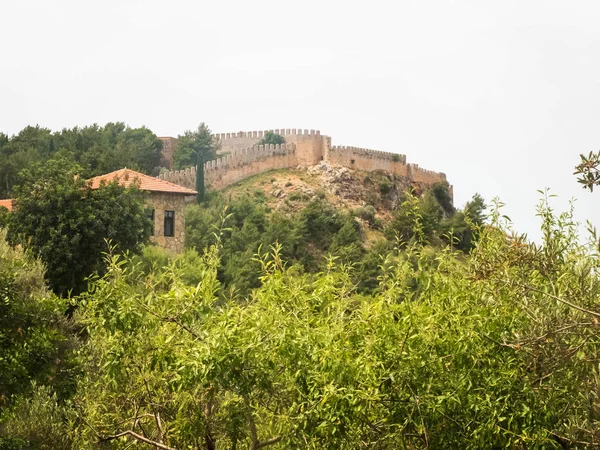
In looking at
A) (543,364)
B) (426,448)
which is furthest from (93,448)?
(543,364)

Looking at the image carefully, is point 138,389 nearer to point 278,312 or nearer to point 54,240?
point 278,312

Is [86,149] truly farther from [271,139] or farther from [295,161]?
[271,139]

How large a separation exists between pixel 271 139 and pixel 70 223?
139ft

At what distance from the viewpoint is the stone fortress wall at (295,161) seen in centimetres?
6216

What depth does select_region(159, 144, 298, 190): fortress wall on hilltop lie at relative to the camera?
6212 centimetres

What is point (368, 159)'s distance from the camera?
6738 cm

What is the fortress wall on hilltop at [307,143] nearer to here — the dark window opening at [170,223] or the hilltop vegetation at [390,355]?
the dark window opening at [170,223]

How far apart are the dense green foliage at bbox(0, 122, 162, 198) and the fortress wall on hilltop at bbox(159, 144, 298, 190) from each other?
187 inches

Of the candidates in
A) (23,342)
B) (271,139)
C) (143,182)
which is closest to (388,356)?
(23,342)

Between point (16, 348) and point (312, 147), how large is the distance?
A: 5060 centimetres

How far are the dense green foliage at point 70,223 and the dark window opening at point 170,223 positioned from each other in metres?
6.70

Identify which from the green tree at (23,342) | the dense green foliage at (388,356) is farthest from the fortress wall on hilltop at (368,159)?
the dense green foliage at (388,356)

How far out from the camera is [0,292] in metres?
16.5

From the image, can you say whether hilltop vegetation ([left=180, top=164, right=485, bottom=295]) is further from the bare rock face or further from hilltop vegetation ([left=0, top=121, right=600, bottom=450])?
hilltop vegetation ([left=0, top=121, right=600, bottom=450])
